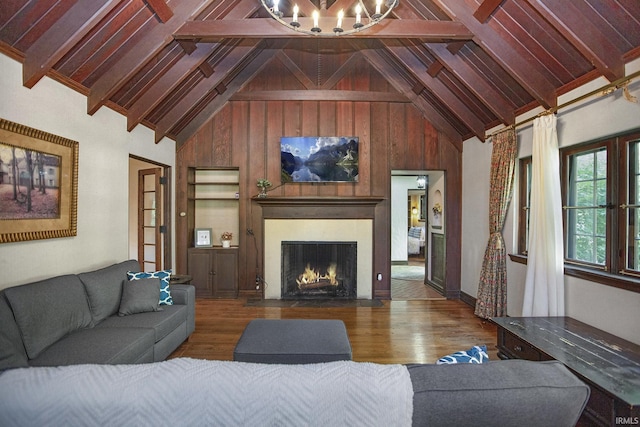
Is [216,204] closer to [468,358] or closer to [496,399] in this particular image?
[468,358]

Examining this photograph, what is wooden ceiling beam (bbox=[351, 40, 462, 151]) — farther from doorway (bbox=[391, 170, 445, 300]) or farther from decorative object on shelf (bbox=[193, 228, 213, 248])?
decorative object on shelf (bbox=[193, 228, 213, 248])

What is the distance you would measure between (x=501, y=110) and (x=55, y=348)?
5.05 meters

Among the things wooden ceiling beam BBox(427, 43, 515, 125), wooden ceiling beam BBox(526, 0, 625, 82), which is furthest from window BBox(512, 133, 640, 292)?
wooden ceiling beam BBox(427, 43, 515, 125)

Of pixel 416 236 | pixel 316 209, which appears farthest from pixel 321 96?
pixel 416 236

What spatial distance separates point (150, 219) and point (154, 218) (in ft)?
0.45

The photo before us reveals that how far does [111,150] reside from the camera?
3.78 m

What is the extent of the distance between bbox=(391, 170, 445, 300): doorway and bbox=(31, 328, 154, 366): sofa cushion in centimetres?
379

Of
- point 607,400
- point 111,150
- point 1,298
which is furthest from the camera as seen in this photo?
point 111,150

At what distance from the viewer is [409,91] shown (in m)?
5.25

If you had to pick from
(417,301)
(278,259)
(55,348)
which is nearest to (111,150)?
(55,348)

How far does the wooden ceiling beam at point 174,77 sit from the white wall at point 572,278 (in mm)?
3760

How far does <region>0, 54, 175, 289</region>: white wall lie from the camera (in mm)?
2521

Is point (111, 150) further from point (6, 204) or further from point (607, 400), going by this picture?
point (607, 400)
